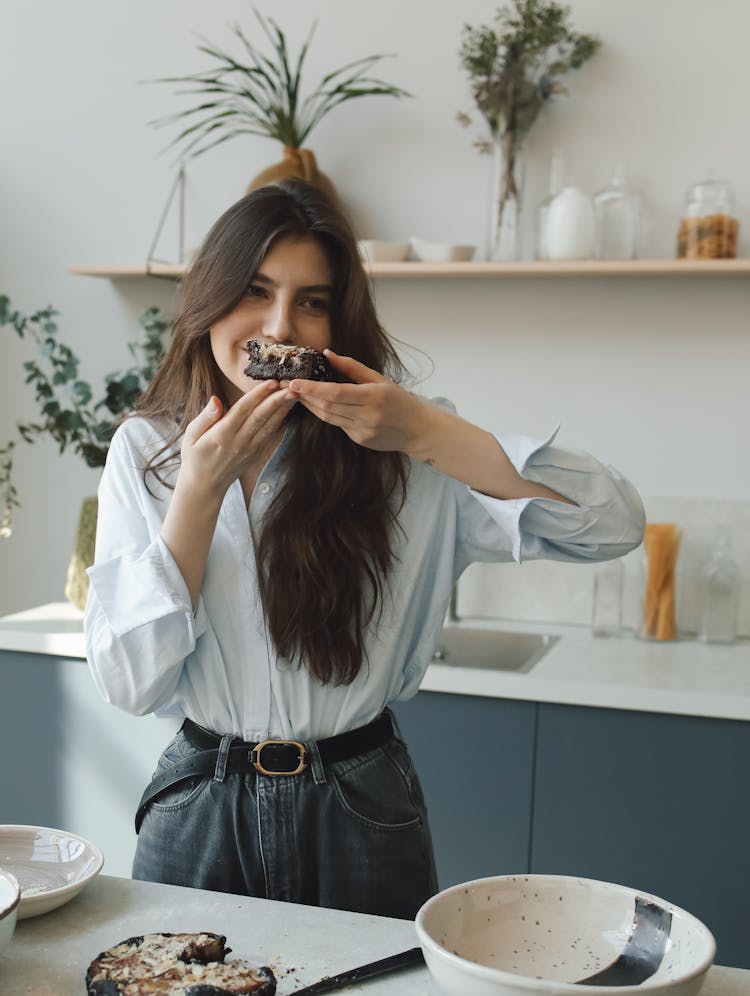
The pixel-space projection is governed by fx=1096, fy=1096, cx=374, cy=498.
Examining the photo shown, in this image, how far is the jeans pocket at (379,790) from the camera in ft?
4.21

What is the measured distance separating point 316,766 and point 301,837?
8 centimetres

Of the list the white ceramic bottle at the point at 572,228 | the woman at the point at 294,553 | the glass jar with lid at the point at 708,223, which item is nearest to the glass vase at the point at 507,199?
the white ceramic bottle at the point at 572,228

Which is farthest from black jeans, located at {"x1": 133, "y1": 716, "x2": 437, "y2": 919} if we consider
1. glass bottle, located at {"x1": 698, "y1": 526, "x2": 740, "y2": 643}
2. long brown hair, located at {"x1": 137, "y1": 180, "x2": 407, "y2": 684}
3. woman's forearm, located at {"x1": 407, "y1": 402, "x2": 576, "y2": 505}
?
glass bottle, located at {"x1": 698, "y1": 526, "x2": 740, "y2": 643}

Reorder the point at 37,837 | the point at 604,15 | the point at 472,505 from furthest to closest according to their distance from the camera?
the point at 604,15
the point at 472,505
the point at 37,837

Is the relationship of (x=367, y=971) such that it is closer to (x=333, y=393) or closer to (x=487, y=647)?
(x=333, y=393)

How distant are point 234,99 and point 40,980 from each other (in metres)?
2.30

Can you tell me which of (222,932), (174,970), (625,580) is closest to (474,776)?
(625,580)

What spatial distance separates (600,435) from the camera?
8.46 ft

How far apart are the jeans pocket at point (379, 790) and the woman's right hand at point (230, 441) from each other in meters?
0.36

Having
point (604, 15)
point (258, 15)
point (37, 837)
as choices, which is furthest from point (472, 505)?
point (258, 15)

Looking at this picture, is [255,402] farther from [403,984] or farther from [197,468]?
[403,984]

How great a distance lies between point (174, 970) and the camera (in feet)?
2.89

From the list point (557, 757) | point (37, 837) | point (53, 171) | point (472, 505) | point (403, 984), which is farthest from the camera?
point (53, 171)

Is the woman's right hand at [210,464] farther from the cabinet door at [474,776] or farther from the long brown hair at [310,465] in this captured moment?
the cabinet door at [474,776]
